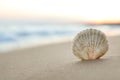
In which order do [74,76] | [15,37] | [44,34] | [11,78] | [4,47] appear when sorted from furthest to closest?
1. [44,34]
2. [15,37]
3. [4,47]
4. [11,78]
5. [74,76]

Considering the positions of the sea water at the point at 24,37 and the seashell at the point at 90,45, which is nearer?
the seashell at the point at 90,45

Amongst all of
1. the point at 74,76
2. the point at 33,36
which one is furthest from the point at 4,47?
the point at 74,76

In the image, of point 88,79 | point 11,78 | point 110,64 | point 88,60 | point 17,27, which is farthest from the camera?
point 17,27

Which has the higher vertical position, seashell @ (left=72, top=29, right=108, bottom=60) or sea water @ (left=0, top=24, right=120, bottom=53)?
sea water @ (left=0, top=24, right=120, bottom=53)

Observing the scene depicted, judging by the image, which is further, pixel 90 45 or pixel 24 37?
pixel 24 37

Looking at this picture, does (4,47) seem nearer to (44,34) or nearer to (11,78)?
(44,34)

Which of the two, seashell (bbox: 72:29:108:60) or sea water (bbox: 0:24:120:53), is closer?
seashell (bbox: 72:29:108:60)

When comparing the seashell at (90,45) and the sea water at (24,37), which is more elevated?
the sea water at (24,37)

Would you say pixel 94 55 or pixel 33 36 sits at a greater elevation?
pixel 33 36
